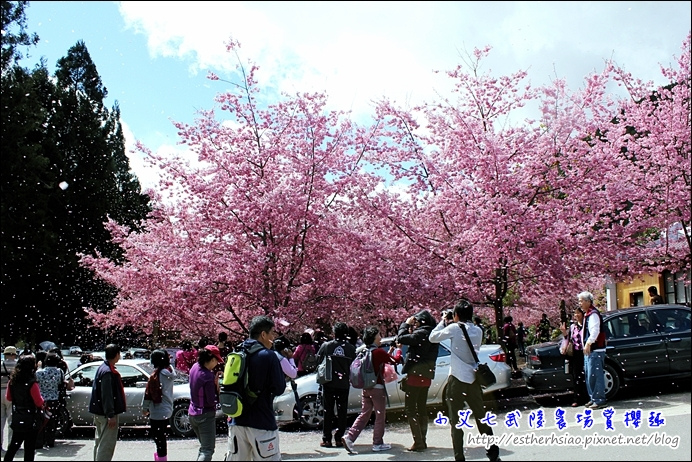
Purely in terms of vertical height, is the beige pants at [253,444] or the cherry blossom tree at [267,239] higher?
the cherry blossom tree at [267,239]

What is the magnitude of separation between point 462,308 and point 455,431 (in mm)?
1290

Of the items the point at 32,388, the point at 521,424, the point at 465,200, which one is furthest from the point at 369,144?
A: the point at 32,388

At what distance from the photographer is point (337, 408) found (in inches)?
366

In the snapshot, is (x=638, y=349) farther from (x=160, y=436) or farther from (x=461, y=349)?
(x=160, y=436)

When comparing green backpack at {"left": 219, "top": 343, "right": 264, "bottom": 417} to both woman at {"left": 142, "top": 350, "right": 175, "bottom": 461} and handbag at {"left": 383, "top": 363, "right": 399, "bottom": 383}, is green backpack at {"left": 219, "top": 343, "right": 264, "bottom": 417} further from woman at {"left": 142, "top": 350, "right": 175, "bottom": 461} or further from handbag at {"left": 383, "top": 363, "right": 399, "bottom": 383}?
handbag at {"left": 383, "top": 363, "right": 399, "bottom": 383}

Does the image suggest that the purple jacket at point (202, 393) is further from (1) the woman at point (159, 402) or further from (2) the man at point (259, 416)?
(2) the man at point (259, 416)

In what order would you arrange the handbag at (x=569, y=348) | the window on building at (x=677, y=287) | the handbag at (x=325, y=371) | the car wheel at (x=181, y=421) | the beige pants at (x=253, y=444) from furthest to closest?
the window on building at (x=677, y=287) < the car wheel at (x=181, y=421) < the handbag at (x=569, y=348) < the handbag at (x=325, y=371) < the beige pants at (x=253, y=444)

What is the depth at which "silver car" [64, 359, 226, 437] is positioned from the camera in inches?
448

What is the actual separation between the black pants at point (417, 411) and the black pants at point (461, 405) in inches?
57.4

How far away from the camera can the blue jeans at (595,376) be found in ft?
30.5

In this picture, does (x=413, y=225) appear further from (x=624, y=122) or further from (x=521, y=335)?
(x=521, y=335)

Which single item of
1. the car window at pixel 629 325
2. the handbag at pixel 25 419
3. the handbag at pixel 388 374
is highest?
the car window at pixel 629 325

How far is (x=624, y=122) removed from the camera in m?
14.5

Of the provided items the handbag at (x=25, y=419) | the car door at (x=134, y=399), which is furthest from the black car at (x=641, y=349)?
the handbag at (x=25, y=419)
